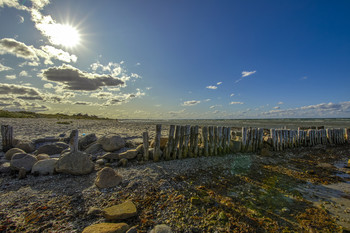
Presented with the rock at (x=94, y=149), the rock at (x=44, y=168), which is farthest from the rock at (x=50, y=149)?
the rock at (x=44, y=168)

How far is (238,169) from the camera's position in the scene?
5.62 meters

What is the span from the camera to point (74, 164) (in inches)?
184

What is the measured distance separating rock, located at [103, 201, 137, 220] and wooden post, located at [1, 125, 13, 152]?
7.19 m

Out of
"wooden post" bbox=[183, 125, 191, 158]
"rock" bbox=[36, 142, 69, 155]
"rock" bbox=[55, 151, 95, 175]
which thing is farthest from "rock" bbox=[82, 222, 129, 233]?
"rock" bbox=[36, 142, 69, 155]

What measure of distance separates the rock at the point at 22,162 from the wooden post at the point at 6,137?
296 cm

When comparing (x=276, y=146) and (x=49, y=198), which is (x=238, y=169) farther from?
(x=49, y=198)

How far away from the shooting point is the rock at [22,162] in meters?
4.64

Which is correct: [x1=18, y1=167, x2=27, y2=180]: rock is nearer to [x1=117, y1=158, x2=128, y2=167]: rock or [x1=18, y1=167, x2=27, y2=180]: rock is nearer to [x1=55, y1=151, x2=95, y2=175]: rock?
[x1=55, y1=151, x2=95, y2=175]: rock

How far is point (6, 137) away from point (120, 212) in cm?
764

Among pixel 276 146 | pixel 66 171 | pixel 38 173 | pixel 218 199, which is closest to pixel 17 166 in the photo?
pixel 38 173

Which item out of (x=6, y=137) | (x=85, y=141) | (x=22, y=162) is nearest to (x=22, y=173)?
(x=22, y=162)

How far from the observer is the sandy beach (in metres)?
2.82

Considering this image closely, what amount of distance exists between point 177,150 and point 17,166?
511 centimetres

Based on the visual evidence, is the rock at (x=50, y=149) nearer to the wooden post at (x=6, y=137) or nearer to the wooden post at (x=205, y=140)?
the wooden post at (x=6, y=137)
